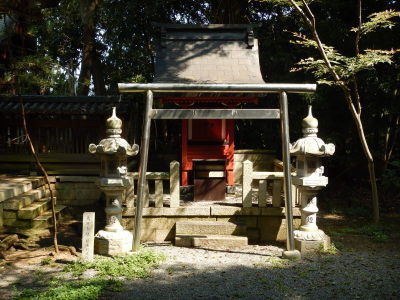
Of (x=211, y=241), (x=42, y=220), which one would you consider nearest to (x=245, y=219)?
(x=211, y=241)

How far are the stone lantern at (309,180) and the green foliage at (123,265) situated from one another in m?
2.51

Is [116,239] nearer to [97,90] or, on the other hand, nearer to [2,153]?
[2,153]

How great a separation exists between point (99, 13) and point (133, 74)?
3631mm

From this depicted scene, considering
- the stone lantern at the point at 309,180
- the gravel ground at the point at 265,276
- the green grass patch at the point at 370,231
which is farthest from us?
the green grass patch at the point at 370,231

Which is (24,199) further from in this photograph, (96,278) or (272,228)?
(272,228)

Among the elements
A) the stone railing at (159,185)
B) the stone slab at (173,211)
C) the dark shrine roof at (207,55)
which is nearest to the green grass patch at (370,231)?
the stone slab at (173,211)

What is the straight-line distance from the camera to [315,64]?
312 inches

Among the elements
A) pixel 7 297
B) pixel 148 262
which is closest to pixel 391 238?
pixel 148 262

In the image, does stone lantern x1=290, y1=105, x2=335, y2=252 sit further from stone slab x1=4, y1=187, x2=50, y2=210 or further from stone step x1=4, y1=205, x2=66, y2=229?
stone slab x1=4, y1=187, x2=50, y2=210

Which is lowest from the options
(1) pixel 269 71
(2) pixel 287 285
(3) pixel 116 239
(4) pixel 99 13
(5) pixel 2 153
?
(2) pixel 287 285

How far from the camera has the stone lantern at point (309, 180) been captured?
21.8 ft

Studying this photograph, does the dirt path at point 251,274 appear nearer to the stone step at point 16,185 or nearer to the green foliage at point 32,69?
the stone step at point 16,185

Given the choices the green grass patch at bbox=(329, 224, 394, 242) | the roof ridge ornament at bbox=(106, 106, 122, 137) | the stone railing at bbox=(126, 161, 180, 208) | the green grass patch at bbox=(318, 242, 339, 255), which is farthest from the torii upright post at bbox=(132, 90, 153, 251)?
the green grass patch at bbox=(329, 224, 394, 242)

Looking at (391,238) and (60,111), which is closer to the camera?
(391,238)
